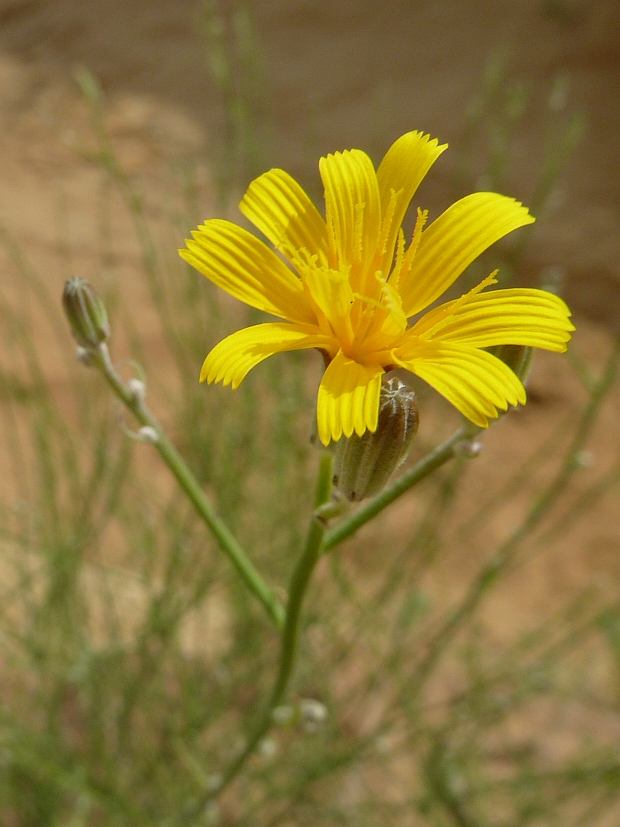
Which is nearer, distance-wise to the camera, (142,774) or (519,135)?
(142,774)

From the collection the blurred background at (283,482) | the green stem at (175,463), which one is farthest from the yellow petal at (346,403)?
the blurred background at (283,482)

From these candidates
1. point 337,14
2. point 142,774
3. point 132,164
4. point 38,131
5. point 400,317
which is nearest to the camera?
point 400,317

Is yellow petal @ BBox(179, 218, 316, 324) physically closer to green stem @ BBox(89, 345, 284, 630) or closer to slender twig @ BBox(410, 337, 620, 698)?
green stem @ BBox(89, 345, 284, 630)

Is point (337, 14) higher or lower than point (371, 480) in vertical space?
higher

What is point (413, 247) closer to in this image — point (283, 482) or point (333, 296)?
point (333, 296)

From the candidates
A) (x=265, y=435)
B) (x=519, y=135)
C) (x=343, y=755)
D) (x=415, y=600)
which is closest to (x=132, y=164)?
(x=519, y=135)

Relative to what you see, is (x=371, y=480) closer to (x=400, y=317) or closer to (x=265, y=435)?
(x=400, y=317)

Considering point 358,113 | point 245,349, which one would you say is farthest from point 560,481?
point 358,113
